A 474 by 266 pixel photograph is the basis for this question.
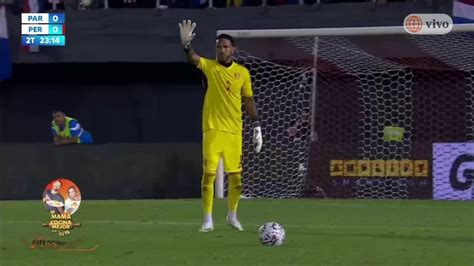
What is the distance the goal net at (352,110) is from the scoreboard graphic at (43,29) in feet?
16.5

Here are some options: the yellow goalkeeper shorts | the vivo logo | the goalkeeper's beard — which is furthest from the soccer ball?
the vivo logo

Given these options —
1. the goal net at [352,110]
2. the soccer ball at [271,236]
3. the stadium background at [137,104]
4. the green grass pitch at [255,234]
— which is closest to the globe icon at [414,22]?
the goal net at [352,110]

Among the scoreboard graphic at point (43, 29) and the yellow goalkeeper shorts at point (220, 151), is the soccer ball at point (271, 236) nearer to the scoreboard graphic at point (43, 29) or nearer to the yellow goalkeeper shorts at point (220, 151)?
the yellow goalkeeper shorts at point (220, 151)

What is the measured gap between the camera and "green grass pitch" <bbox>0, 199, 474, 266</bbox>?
9070 mm

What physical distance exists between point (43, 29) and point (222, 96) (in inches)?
546

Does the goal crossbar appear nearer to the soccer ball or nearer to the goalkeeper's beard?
the goalkeeper's beard

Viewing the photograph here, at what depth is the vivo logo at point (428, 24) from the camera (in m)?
19.5

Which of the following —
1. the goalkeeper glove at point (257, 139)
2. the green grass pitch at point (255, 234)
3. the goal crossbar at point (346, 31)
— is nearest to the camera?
the green grass pitch at point (255, 234)

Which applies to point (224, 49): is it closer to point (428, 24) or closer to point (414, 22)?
point (414, 22)

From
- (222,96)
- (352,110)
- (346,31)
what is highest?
(346,31)

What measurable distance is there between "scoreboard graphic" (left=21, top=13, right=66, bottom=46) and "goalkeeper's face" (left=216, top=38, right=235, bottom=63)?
13626mm

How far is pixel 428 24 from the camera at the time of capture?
73.3ft

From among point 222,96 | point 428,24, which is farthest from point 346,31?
point 222,96

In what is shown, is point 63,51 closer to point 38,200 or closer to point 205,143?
point 38,200
